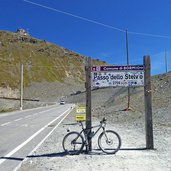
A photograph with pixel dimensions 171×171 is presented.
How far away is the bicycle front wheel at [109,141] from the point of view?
1188cm

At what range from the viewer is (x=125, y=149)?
41.5 feet

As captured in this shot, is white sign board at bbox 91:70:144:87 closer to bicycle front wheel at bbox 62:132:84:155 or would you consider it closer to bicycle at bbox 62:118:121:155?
bicycle at bbox 62:118:121:155

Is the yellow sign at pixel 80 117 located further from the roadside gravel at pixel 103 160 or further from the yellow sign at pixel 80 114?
the roadside gravel at pixel 103 160

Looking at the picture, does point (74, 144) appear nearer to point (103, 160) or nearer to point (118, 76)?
point (103, 160)

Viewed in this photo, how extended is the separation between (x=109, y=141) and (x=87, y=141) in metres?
0.74

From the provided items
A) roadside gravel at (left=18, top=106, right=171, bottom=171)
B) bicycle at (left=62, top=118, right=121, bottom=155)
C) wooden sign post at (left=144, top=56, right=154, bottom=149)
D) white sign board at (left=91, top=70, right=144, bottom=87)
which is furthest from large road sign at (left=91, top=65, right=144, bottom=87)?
roadside gravel at (left=18, top=106, right=171, bottom=171)

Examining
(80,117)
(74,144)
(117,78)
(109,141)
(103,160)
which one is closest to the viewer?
(103,160)

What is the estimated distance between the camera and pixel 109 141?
1209 centimetres

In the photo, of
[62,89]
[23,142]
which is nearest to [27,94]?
[62,89]

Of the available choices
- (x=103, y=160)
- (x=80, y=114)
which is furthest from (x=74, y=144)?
(x=103, y=160)

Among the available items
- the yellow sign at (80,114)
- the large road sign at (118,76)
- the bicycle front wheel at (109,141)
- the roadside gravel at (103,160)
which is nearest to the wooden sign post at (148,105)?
the large road sign at (118,76)

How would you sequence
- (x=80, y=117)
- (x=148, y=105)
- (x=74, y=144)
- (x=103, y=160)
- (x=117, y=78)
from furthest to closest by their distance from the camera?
(x=117, y=78)
(x=148, y=105)
(x=80, y=117)
(x=74, y=144)
(x=103, y=160)

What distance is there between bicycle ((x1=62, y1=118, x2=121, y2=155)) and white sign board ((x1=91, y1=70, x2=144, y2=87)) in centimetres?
188

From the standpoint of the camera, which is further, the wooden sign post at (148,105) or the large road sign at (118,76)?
the large road sign at (118,76)
